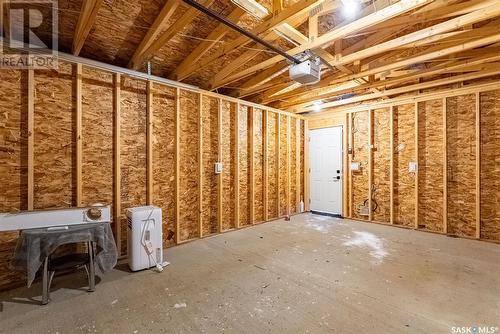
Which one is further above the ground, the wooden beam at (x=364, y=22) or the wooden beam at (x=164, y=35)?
the wooden beam at (x=164, y=35)

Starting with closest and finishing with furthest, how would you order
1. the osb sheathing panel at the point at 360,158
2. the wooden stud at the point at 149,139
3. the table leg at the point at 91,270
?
1. the table leg at the point at 91,270
2. the wooden stud at the point at 149,139
3. the osb sheathing panel at the point at 360,158

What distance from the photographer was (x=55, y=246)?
228cm

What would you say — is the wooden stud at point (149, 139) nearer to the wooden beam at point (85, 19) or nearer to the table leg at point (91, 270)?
the wooden beam at point (85, 19)

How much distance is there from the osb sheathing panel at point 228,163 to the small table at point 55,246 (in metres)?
2.25

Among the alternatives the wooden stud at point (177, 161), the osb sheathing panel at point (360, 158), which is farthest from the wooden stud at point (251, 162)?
the osb sheathing panel at point (360, 158)

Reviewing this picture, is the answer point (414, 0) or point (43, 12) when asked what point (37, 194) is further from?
point (414, 0)

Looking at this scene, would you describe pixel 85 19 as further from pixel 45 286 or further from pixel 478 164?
pixel 478 164

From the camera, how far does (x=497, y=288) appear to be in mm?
2453

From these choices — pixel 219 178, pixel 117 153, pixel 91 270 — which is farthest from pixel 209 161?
pixel 91 270

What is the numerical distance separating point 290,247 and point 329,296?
1.39 metres

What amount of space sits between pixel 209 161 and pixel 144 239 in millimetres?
1857

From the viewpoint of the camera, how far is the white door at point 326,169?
18.9ft

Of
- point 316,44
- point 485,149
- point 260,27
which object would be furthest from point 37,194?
point 485,149

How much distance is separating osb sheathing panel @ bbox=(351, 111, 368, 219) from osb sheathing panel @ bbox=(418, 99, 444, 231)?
39.5 inches
